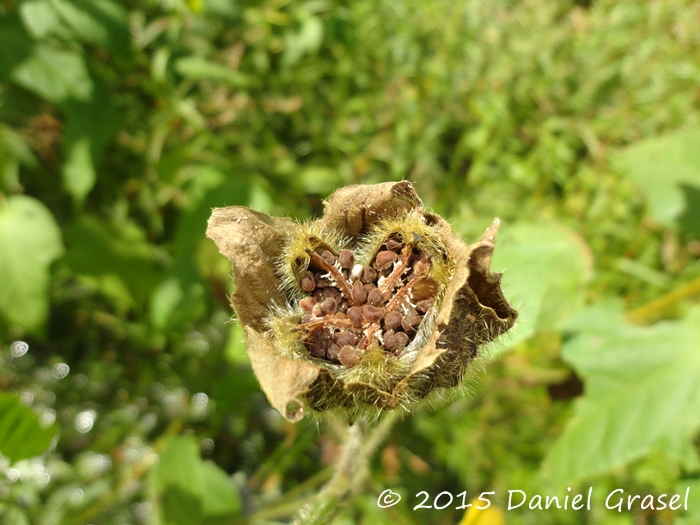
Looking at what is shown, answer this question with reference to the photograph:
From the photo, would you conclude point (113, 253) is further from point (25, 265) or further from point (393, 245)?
point (393, 245)

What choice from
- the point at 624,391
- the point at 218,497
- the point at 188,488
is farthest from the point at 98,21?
the point at 624,391

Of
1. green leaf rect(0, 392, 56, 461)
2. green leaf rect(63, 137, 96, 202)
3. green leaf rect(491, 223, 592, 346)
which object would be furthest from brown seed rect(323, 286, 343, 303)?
green leaf rect(63, 137, 96, 202)

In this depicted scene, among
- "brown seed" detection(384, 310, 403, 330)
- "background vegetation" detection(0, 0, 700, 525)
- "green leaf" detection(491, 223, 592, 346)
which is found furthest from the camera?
"background vegetation" detection(0, 0, 700, 525)

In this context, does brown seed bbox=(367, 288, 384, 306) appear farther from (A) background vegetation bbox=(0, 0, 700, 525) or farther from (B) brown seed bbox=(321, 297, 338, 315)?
(A) background vegetation bbox=(0, 0, 700, 525)

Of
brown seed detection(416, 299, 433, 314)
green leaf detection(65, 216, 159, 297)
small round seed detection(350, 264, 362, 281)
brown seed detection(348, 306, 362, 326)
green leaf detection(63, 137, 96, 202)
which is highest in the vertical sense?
brown seed detection(416, 299, 433, 314)

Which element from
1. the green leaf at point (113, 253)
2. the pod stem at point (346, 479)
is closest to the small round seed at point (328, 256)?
the pod stem at point (346, 479)

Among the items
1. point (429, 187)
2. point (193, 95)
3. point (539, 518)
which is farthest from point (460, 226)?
point (193, 95)

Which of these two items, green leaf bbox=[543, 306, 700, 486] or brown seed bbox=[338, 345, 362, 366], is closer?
brown seed bbox=[338, 345, 362, 366]

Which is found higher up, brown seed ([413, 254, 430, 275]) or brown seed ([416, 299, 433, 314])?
brown seed ([413, 254, 430, 275])

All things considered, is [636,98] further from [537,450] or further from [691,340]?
[537,450]
